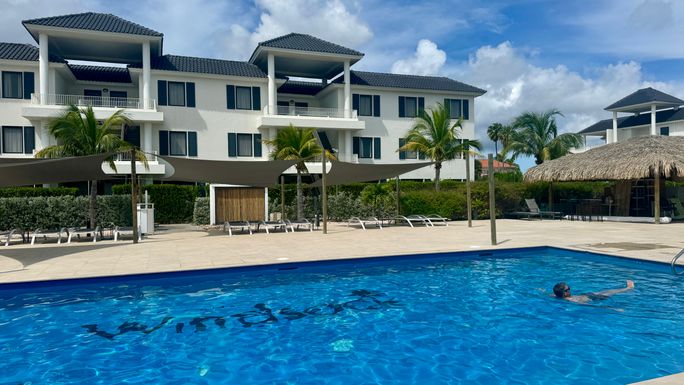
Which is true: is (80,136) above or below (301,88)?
below

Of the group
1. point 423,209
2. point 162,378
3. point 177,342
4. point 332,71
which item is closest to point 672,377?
point 162,378

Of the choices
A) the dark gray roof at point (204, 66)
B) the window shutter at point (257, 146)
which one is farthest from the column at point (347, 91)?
the window shutter at point (257, 146)

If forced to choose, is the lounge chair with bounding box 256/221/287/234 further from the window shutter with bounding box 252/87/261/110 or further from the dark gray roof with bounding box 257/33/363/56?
the dark gray roof with bounding box 257/33/363/56

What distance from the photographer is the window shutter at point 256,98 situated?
2694cm

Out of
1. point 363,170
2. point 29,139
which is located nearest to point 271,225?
point 363,170

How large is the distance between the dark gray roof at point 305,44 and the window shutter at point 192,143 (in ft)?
20.2

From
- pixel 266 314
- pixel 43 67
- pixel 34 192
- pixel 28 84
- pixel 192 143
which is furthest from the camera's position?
pixel 192 143

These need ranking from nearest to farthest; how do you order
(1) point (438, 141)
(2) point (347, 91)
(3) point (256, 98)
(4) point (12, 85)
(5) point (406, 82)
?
(4) point (12, 85)
(1) point (438, 141)
(3) point (256, 98)
(2) point (347, 91)
(5) point (406, 82)

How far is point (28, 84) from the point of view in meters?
23.1

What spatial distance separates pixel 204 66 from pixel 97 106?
5.99 m

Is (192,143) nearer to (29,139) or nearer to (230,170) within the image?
(29,139)

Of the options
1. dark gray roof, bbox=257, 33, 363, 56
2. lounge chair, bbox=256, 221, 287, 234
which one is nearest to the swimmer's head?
lounge chair, bbox=256, 221, 287, 234

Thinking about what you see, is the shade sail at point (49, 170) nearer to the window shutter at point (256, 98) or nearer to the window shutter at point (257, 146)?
the window shutter at point (257, 146)

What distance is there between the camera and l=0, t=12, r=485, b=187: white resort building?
22906 millimetres
